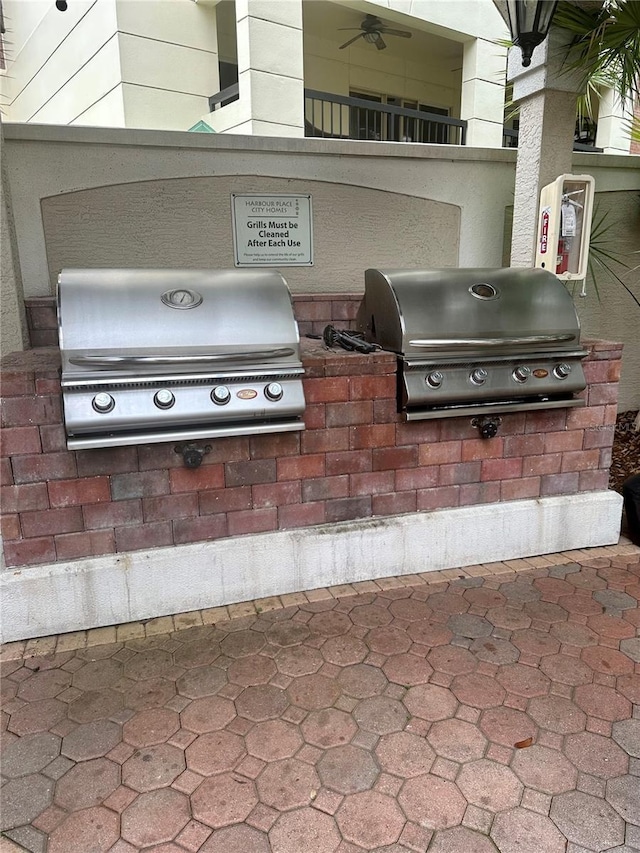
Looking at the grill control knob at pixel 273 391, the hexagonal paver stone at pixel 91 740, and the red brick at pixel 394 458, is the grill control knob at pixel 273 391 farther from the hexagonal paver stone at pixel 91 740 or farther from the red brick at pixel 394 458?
the hexagonal paver stone at pixel 91 740

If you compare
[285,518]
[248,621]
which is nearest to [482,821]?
[248,621]

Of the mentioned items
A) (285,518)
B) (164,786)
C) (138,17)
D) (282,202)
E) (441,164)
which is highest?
(138,17)

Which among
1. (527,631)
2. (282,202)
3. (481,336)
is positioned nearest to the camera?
(527,631)

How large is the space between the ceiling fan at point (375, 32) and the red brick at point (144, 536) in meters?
8.33

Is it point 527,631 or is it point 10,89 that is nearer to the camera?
point 527,631

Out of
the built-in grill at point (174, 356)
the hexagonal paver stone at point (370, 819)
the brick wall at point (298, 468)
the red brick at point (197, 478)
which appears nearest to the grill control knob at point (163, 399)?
the built-in grill at point (174, 356)

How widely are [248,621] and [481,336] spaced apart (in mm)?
1961

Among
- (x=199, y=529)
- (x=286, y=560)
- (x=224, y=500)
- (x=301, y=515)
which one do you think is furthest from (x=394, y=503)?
(x=199, y=529)

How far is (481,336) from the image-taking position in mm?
3115

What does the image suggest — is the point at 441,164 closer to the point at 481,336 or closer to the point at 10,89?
the point at 481,336

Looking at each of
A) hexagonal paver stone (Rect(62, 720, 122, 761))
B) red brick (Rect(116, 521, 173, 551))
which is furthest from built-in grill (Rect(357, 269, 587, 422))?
hexagonal paver stone (Rect(62, 720, 122, 761))

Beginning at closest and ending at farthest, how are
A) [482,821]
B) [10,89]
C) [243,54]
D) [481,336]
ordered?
[482,821] < [481,336] < [243,54] < [10,89]

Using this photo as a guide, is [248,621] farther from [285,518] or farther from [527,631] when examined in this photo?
[527,631]

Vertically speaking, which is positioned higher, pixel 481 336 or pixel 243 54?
pixel 243 54
